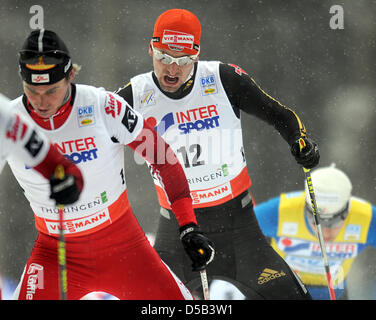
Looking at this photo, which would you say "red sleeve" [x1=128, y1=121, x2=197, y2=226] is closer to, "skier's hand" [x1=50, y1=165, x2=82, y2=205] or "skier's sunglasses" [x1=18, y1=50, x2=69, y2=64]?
"skier's sunglasses" [x1=18, y1=50, x2=69, y2=64]

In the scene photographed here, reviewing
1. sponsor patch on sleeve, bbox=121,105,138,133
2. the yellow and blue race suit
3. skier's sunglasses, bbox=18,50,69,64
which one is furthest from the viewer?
the yellow and blue race suit

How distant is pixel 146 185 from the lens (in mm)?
7496

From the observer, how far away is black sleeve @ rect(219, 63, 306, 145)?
4.19m

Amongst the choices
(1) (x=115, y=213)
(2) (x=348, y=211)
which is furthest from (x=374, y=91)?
(1) (x=115, y=213)

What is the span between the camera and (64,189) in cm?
300

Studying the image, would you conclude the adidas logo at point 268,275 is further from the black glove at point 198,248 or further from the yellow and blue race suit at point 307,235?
the yellow and blue race suit at point 307,235

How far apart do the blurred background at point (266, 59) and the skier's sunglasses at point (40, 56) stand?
3755 millimetres

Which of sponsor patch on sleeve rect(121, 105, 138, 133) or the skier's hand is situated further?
sponsor patch on sleeve rect(121, 105, 138, 133)

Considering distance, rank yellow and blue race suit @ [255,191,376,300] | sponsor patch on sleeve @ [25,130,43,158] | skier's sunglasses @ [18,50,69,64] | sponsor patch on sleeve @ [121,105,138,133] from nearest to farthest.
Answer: sponsor patch on sleeve @ [25,130,43,158], skier's sunglasses @ [18,50,69,64], sponsor patch on sleeve @ [121,105,138,133], yellow and blue race suit @ [255,191,376,300]

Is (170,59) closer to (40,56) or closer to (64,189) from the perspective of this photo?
(40,56)

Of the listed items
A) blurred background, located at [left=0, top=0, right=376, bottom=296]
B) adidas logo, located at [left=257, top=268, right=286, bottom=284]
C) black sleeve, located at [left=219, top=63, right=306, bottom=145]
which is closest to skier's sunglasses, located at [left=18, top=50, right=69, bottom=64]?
black sleeve, located at [left=219, top=63, right=306, bottom=145]

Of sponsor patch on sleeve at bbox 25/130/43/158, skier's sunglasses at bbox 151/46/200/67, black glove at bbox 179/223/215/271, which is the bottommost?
black glove at bbox 179/223/215/271

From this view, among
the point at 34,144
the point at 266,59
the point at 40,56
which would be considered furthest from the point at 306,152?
the point at 266,59
